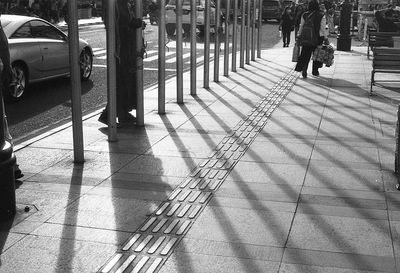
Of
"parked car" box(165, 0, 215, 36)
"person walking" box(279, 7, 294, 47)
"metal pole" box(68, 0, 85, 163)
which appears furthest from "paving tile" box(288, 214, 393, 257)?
"person walking" box(279, 7, 294, 47)

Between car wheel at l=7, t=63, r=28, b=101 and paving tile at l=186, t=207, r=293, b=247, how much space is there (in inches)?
254

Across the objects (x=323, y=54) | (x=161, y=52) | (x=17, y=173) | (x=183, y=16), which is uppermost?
(x=183, y=16)

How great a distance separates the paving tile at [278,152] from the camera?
6793mm

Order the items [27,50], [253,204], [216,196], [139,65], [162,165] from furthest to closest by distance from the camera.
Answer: [27,50] → [139,65] → [162,165] → [216,196] → [253,204]

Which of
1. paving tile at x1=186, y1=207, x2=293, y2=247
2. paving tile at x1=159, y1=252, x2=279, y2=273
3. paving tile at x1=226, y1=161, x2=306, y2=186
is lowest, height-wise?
paving tile at x1=159, y1=252, x2=279, y2=273

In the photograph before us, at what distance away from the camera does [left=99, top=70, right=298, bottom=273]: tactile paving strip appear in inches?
164

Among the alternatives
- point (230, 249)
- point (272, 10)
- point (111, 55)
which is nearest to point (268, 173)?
point (230, 249)

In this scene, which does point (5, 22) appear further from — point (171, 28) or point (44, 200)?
point (171, 28)

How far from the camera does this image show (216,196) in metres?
5.56

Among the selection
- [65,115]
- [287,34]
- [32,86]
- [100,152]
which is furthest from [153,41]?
[100,152]

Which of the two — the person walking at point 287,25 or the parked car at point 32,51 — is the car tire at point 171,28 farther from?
the person walking at point 287,25

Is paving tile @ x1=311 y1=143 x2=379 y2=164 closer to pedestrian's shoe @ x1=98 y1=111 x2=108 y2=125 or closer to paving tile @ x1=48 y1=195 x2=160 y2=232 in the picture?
paving tile @ x1=48 y1=195 x2=160 y2=232

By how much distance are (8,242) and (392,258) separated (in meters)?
2.75

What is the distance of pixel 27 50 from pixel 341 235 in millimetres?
8068
